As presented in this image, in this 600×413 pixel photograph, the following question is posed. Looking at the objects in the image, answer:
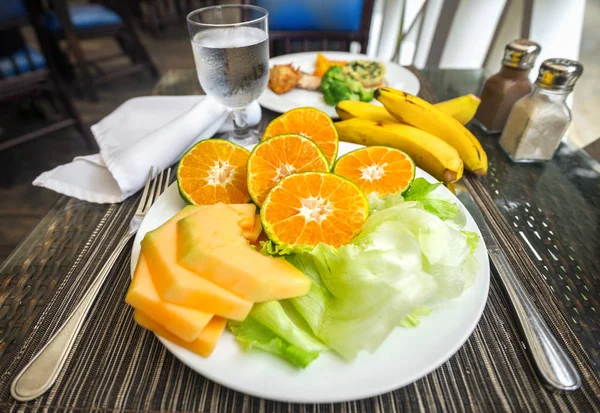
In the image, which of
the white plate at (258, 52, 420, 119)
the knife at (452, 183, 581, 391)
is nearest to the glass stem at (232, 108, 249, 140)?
the white plate at (258, 52, 420, 119)

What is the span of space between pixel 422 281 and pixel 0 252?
190cm

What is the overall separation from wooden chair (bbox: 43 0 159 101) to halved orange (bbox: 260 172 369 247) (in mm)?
2841

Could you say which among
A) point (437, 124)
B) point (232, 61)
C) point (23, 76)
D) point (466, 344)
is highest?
point (232, 61)

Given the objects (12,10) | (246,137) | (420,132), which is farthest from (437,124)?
(12,10)

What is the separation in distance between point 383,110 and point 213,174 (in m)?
0.56

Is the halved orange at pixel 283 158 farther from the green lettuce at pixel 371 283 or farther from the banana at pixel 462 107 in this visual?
the banana at pixel 462 107

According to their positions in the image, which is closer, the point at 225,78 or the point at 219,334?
the point at 219,334

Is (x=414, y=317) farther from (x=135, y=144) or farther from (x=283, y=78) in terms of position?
(x=283, y=78)

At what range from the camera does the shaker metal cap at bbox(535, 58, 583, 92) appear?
85 cm

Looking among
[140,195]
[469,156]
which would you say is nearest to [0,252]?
[140,195]

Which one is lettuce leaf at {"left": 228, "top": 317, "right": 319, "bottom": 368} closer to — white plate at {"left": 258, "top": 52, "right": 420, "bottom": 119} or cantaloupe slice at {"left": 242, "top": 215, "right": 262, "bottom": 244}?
cantaloupe slice at {"left": 242, "top": 215, "right": 262, "bottom": 244}

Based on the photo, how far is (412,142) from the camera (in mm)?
927

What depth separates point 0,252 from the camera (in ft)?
5.44

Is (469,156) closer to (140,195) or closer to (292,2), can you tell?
(140,195)
